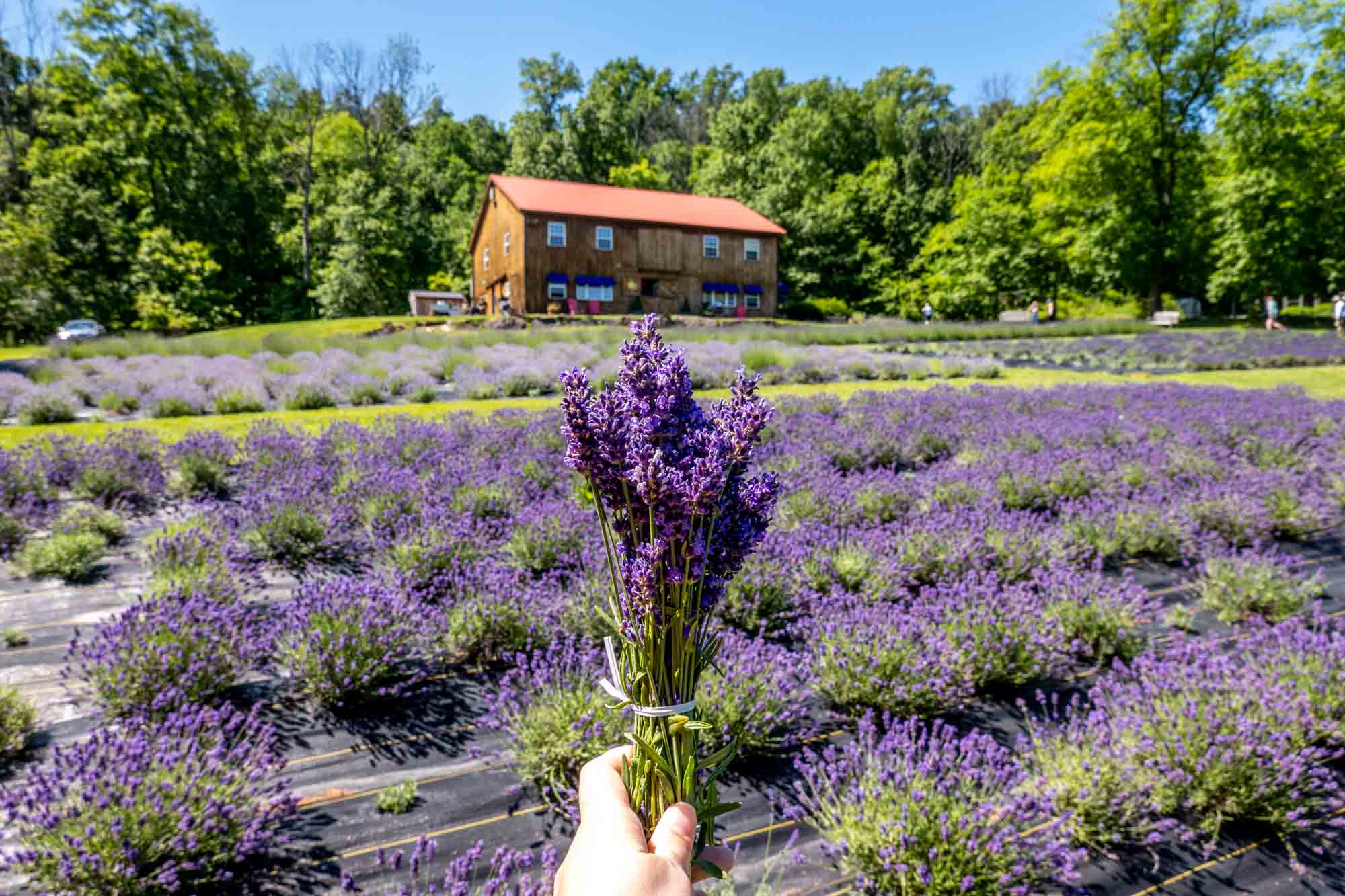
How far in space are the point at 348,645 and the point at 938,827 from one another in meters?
2.89

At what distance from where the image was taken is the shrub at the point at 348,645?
138 inches

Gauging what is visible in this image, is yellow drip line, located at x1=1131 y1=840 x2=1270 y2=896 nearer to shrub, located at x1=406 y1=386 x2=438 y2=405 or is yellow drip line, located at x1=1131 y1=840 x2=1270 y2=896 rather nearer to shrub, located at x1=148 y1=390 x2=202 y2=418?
shrub, located at x1=406 y1=386 x2=438 y2=405

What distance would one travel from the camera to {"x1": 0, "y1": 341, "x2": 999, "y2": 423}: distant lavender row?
38.0 ft

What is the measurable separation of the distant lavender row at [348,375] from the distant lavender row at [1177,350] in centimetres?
518

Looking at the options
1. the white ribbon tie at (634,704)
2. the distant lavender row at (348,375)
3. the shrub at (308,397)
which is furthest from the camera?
the shrub at (308,397)

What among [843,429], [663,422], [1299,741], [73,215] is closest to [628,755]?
[663,422]

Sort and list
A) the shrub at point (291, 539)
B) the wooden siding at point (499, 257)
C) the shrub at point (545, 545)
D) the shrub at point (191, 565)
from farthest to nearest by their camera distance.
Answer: the wooden siding at point (499, 257) < the shrub at point (291, 539) < the shrub at point (545, 545) < the shrub at point (191, 565)

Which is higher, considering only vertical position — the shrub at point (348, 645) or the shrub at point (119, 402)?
the shrub at point (119, 402)

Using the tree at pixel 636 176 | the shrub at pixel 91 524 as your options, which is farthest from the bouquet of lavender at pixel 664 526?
the tree at pixel 636 176

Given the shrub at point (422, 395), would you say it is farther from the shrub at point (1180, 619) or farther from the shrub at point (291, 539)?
the shrub at point (1180, 619)

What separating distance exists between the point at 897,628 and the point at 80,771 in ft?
12.3

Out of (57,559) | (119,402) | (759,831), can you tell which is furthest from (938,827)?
(119,402)

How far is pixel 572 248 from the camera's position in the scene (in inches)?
1533

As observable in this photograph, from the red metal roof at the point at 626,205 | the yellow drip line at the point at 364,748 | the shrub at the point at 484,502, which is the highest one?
the red metal roof at the point at 626,205
